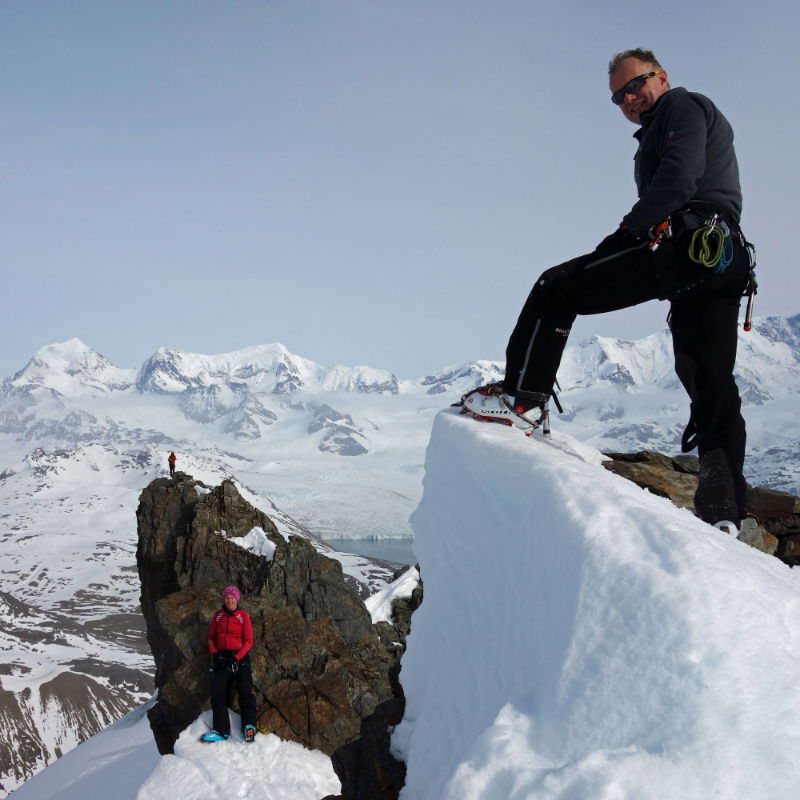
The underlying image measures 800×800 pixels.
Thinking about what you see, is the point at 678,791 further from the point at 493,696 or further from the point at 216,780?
the point at 216,780

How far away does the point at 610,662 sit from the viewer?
2.23 metres

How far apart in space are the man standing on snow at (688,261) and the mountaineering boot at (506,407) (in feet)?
2.69

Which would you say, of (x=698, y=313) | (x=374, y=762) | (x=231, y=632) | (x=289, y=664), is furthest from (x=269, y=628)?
(x=698, y=313)

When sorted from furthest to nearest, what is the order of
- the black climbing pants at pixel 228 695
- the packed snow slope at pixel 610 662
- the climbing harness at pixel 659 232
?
the black climbing pants at pixel 228 695
the climbing harness at pixel 659 232
the packed snow slope at pixel 610 662

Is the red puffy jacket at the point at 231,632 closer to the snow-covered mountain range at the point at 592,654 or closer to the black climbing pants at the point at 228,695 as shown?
the black climbing pants at the point at 228,695

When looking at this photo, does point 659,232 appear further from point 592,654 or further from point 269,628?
point 269,628

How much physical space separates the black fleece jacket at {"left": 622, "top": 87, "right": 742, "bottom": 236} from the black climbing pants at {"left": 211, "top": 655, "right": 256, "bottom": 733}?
522 inches

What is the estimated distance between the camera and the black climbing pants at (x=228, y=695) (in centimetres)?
1370

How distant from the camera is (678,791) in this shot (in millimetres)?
1783

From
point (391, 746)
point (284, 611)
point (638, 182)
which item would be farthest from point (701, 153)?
point (284, 611)

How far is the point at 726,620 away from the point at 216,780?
12346 mm

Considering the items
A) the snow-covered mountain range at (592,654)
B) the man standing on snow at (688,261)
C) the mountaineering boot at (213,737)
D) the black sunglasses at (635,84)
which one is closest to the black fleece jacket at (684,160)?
the man standing on snow at (688,261)

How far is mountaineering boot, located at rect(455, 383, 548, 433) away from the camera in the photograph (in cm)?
545

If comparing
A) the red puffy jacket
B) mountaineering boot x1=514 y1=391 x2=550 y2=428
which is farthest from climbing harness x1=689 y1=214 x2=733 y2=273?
the red puffy jacket
